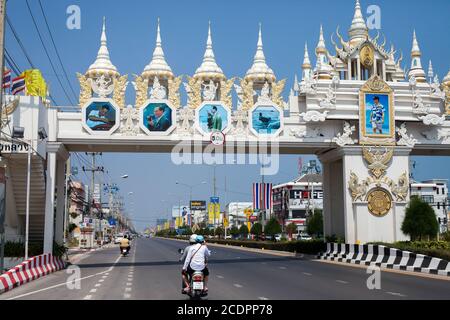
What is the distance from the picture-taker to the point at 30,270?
21328 millimetres

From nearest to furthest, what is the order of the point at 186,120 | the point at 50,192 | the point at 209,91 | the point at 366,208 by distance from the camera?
the point at 50,192
the point at 186,120
the point at 209,91
the point at 366,208

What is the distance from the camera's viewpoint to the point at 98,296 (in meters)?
14.9

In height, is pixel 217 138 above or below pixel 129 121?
below

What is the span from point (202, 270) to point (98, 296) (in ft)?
9.83

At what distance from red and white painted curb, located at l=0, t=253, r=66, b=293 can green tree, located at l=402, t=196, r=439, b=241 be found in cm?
1578

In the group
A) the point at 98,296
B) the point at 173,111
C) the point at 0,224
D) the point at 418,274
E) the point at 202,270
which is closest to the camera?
the point at 202,270

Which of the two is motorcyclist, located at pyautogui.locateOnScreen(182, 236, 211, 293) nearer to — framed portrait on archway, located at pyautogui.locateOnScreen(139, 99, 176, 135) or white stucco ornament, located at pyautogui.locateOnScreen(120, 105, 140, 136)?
framed portrait on archway, located at pyautogui.locateOnScreen(139, 99, 176, 135)

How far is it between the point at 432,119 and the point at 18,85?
1920cm

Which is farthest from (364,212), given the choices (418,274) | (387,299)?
(387,299)

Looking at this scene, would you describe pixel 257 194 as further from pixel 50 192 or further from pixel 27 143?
pixel 27 143

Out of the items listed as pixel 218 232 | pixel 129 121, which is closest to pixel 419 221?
pixel 129 121

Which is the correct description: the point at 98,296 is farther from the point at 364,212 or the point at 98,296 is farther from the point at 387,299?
the point at 364,212

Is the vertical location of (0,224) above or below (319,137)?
below
